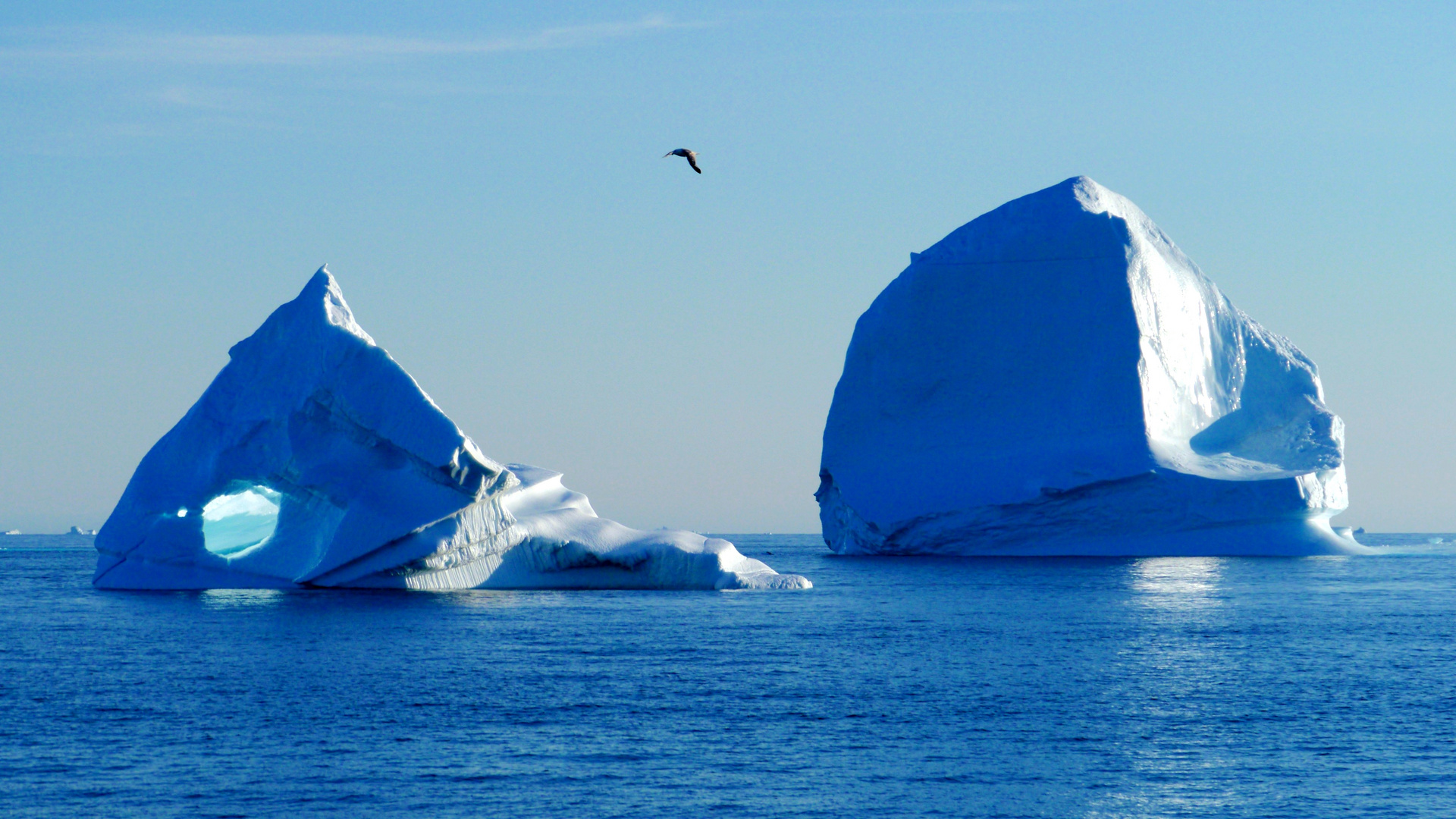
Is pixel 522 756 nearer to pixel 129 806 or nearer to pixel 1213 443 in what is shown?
pixel 129 806

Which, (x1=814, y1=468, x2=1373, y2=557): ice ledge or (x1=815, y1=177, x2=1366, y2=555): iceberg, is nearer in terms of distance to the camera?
(x1=814, y1=468, x2=1373, y2=557): ice ledge

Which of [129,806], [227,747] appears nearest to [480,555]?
[227,747]

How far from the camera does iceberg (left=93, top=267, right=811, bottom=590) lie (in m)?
27.5

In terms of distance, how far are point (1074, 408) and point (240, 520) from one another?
24629 millimetres

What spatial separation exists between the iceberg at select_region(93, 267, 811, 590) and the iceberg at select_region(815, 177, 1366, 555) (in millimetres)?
15353

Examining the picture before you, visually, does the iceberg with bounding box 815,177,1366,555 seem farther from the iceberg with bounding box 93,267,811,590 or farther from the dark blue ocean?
the iceberg with bounding box 93,267,811,590

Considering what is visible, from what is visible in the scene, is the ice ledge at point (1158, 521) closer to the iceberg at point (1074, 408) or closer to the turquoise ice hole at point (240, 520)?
the iceberg at point (1074, 408)

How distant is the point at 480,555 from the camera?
1174 inches

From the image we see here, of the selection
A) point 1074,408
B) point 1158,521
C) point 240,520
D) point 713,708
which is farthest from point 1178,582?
point 713,708

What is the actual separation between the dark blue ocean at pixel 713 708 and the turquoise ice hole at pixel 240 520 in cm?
195

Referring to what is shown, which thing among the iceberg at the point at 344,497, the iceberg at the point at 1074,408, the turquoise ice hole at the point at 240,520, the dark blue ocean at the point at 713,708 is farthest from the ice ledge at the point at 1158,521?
the turquoise ice hole at the point at 240,520

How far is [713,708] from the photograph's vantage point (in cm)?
1755

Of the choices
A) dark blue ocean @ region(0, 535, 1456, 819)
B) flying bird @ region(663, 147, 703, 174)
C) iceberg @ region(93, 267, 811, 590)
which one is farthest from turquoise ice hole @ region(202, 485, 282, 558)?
flying bird @ region(663, 147, 703, 174)

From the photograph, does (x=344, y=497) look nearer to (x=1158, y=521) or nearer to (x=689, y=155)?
(x=689, y=155)
